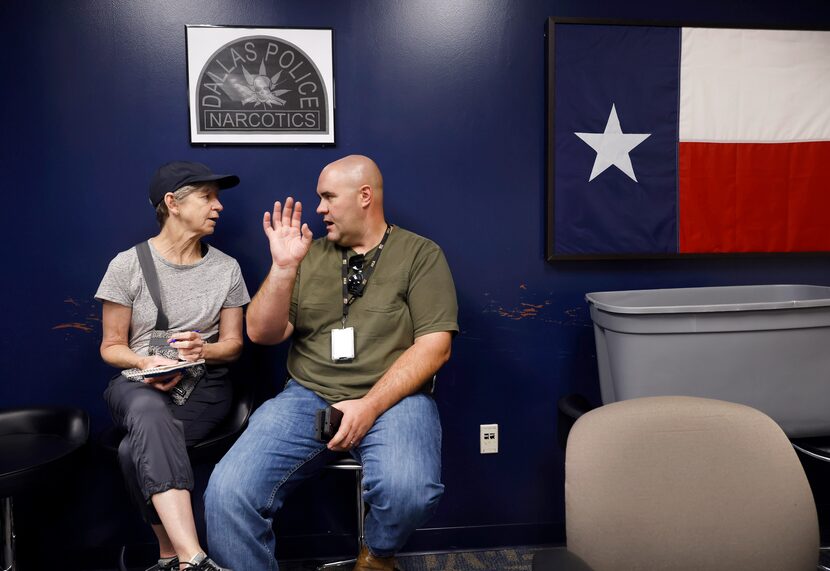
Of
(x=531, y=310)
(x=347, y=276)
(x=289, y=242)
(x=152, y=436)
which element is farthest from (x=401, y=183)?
(x=152, y=436)

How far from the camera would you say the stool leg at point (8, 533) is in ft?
6.03

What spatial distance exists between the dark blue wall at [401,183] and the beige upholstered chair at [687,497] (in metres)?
1.17

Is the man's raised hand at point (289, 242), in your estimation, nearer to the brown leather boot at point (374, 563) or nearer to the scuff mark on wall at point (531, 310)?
the scuff mark on wall at point (531, 310)

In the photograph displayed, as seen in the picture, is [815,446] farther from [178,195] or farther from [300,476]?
[178,195]

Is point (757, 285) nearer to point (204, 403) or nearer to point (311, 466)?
point (311, 466)

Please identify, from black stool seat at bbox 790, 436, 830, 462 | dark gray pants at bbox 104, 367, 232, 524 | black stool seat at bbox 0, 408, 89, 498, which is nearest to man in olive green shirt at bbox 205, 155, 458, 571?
dark gray pants at bbox 104, 367, 232, 524

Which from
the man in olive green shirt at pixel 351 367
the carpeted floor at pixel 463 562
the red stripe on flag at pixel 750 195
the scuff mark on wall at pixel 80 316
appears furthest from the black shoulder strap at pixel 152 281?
the red stripe on flag at pixel 750 195

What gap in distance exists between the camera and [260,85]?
2.14 m

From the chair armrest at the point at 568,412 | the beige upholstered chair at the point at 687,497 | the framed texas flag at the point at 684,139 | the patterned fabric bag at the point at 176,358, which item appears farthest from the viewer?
the framed texas flag at the point at 684,139

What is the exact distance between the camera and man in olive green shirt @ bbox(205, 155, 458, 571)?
1.62m

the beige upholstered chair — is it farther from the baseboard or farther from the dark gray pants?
the baseboard

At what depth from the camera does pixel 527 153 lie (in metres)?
2.27

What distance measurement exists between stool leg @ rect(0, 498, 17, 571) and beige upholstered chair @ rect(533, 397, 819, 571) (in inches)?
67.9

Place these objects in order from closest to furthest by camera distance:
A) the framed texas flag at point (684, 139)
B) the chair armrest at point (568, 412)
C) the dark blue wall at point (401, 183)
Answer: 1. the chair armrest at point (568, 412)
2. the dark blue wall at point (401, 183)
3. the framed texas flag at point (684, 139)
